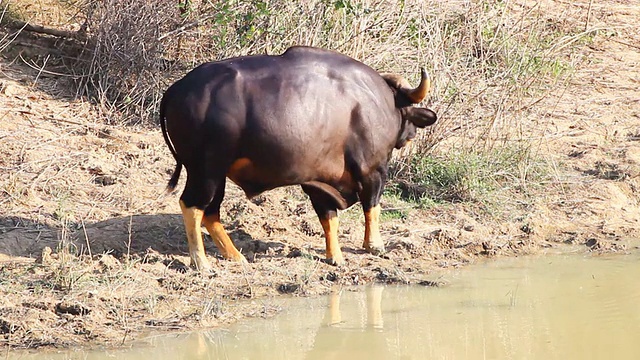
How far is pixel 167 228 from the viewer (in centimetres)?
815

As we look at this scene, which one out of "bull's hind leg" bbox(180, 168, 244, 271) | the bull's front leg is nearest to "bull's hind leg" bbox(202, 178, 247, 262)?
"bull's hind leg" bbox(180, 168, 244, 271)

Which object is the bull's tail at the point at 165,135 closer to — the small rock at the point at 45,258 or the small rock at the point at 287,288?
the small rock at the point at 45,258

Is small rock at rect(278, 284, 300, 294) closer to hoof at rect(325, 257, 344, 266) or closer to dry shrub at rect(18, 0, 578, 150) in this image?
hoof at rect(325, 257, 344, 266)

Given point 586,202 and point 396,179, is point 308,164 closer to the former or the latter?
point 396,179

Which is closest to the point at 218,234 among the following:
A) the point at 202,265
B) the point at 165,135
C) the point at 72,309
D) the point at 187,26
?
the point at 202,265

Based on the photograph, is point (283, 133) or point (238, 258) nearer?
point (283, 133)

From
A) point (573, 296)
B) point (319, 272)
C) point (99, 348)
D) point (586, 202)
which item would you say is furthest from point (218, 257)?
point (586, 202)

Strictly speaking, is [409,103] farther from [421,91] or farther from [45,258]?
[45,258]

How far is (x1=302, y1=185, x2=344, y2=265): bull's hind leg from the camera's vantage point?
307 inches

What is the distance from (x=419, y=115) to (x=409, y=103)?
0.16 meters

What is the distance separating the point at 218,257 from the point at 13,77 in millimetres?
3438

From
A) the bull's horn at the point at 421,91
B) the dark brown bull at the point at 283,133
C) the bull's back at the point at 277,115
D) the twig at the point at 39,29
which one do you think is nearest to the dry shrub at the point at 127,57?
the twig at the point at 39,29

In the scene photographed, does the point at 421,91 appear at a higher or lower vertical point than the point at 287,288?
higher

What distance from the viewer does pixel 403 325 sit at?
670 cm
